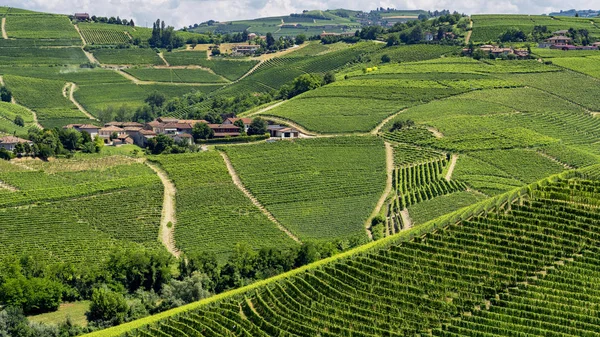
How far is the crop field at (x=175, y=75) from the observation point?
15338 cm

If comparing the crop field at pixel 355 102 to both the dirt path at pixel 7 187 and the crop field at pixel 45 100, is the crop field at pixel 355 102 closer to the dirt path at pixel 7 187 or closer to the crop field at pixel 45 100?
the dirt path at pixel 7 187

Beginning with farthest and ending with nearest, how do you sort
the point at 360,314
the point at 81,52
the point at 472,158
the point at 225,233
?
the point at 81,52 → the point at 472,158 → the point at 225,233 → the point at 360,314

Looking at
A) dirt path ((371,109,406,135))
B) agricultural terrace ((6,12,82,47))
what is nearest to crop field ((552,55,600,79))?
dirt path ((371,109,406,135))

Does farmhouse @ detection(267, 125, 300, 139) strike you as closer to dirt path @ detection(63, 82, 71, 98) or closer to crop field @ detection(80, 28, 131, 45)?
dirt path @ detection(63, 82, 71, 98)

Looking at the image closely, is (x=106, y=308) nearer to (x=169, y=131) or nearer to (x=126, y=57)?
(x=169, y=131)

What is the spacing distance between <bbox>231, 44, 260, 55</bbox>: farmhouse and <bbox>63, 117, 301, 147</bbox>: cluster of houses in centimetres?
7123

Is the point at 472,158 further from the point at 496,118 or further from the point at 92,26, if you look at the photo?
the point at 92,26

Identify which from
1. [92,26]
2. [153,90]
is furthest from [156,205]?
[92,26]

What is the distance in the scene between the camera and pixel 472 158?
80.6m

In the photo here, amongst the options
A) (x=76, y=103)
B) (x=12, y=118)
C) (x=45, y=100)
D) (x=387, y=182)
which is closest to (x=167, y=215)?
(x=387, y=182)

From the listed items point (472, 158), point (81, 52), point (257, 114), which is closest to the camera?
point (472, 158)

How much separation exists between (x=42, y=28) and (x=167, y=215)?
118 m

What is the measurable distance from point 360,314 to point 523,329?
760 centimetres

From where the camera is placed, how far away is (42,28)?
17175 centimetres
